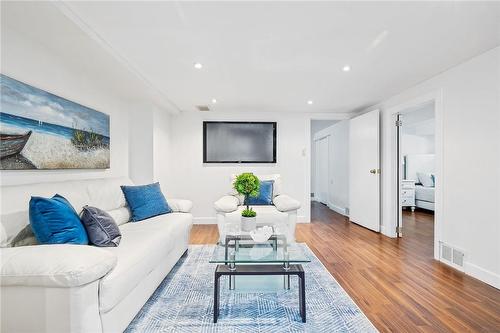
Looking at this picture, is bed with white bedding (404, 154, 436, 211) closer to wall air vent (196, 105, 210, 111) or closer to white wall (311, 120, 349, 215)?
white wall (311, 120, 349, 215)

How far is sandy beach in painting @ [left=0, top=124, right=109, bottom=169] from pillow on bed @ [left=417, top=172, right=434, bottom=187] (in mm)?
7451

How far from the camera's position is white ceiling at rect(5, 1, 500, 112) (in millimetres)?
1861

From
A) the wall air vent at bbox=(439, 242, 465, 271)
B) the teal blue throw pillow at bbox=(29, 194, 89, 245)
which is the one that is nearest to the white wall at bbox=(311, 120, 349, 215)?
the wall air vent at bbox=(439, 242, 465, 271)

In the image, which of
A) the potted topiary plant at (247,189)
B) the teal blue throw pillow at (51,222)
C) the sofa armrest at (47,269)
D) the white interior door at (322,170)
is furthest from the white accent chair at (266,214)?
the white interior door at (322,170)

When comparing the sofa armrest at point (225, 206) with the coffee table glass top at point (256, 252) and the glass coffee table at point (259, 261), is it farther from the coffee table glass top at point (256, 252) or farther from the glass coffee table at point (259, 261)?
the glass coffee table at point (259, 261)

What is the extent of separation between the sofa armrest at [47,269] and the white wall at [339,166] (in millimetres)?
5591

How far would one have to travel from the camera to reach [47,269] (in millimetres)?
1325

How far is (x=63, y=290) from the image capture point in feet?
4.40

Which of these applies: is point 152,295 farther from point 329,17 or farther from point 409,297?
point 329,17

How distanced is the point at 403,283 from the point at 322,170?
225 inches

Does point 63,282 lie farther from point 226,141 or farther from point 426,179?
point 426,179

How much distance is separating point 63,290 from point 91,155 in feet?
6.76

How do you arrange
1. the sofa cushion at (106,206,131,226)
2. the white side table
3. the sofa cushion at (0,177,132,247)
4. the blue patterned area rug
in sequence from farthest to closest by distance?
the white side table → the sofa cushion at (106,206,131,226) → the blue patterned area rug → the sofa cushion at (0,177,132,247)

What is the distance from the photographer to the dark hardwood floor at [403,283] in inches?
75.9
